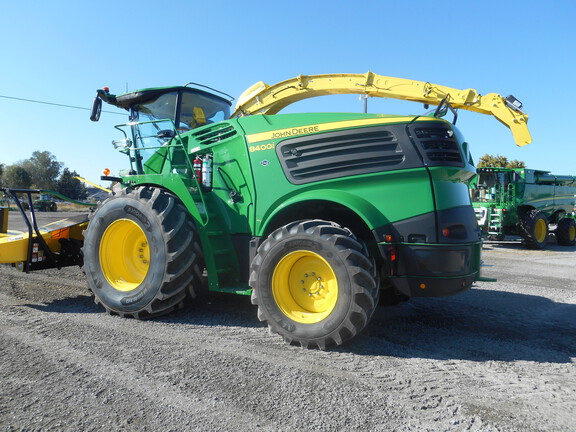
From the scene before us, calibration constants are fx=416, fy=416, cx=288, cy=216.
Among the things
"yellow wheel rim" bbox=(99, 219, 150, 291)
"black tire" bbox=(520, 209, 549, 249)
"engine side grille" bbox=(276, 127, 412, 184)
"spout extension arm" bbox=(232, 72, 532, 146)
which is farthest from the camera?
"black tire" bbox=(520, 209, 549, 249)

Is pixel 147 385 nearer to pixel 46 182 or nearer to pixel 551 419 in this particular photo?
pixel 551 419

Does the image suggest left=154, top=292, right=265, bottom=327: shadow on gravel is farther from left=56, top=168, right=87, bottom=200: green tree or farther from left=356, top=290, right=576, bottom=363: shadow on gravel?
left=56, top=168, right=87, bottom=200: green tree

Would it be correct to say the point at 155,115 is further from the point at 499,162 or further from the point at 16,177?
the point at 16,177

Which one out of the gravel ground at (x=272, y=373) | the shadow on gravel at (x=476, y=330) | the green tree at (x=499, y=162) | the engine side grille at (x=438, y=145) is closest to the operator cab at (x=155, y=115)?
the gravel ground at (x=272, y=373)

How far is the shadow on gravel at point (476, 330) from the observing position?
3.52 metres

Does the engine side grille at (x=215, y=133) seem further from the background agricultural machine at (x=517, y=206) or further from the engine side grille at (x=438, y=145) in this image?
the background agricultural machine at (x=517, y=206)

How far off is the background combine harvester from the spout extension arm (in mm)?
1522

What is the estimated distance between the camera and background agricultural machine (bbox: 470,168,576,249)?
14.0m

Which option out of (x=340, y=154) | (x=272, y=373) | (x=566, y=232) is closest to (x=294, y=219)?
(x=340, y=154)

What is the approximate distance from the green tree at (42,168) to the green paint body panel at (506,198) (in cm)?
7117

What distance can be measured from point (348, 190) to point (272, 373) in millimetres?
1672

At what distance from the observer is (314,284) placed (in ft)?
12.2

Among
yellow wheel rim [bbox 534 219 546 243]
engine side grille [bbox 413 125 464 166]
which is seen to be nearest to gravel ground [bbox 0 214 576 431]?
engine side grille [bbox 413 125 464 166]

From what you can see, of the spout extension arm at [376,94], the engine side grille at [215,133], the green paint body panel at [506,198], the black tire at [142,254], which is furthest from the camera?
the green paint body panel at [506,198]
